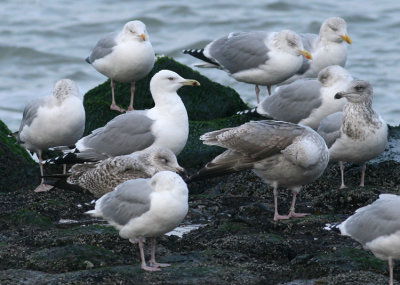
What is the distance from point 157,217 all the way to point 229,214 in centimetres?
170

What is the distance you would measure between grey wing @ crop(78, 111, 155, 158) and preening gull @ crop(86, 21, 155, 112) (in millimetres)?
1889

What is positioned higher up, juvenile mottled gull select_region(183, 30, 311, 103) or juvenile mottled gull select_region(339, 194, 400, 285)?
juvenile mottled gull select_region(339, 194, 400, 285)

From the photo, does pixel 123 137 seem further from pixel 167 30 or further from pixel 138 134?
pixel 167 30

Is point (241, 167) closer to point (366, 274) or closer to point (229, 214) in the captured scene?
point (229, 214)

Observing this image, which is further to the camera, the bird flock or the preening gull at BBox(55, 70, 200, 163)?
the preening gull at BBox(55, 70, 200, 163)

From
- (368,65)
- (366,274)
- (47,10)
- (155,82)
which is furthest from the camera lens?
(47,10)

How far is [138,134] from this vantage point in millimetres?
8836

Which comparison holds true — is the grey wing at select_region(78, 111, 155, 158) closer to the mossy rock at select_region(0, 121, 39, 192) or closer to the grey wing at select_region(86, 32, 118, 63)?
the mossy rock at select_region(0, 121, 39, 192)

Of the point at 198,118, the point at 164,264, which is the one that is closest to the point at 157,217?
the point at 164,264

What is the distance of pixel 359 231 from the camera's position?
244 inches

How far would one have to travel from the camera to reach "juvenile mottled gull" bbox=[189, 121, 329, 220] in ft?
24.7

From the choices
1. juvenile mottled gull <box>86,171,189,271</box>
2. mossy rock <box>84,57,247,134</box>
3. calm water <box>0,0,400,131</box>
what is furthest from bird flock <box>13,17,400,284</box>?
calm water <box>0,0,400,131</box>

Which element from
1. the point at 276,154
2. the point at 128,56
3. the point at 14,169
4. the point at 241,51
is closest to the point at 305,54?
the point at 241,51

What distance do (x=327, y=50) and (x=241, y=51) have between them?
1522mm
